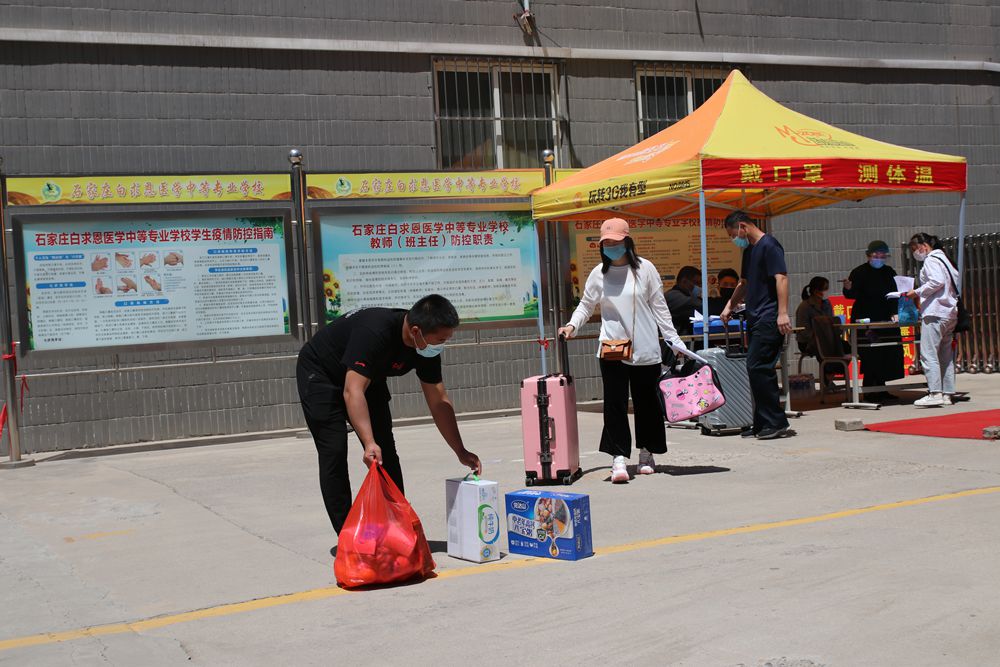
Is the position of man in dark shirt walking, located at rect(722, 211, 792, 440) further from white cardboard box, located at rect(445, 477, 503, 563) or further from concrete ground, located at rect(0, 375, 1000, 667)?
white cardboard box, located at rect(445, 477, 503, 563)

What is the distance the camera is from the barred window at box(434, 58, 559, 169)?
14703mm

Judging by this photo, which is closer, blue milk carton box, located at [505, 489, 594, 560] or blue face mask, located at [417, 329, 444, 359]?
blue face mask, located at [417, 329, 444, 359]

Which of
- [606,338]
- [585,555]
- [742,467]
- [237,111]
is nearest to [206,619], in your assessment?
[585,555]

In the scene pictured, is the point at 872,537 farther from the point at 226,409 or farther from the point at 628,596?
the point at 226,409

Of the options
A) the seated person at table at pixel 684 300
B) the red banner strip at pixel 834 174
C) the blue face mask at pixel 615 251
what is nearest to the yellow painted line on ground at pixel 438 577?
the blue face mask at pixel 615 251

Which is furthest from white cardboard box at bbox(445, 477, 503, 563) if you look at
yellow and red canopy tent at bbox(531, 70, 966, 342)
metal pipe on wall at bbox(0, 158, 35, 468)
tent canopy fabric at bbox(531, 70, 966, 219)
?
metal pipe on wall at bbox(0, 158, 35, 468)

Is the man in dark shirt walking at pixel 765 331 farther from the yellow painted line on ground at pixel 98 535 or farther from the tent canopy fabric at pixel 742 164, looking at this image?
the yellow painted line on ground at pixel 98 535

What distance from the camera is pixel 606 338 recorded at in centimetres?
902

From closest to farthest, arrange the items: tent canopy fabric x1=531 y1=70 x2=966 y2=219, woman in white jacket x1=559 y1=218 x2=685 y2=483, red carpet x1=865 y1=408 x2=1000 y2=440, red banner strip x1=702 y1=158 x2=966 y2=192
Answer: woman in white jacket x1=559 y1=218 x2=685 y2=483
red carpet x1=865 y1=408 x2=1000 y2=440
red banner strip x1=702 y1=158 x2=966 y2=192
tent canopy fabric x1=531 y1=70 x2=966 y2=219

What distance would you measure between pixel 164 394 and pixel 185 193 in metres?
2.22

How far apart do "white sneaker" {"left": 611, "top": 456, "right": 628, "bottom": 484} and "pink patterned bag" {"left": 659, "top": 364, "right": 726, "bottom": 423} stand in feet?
1.87

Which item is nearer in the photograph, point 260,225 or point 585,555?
point 585,555

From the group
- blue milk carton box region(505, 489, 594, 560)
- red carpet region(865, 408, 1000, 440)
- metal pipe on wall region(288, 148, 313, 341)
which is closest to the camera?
blue milk carton box region(505, 489, 594, 560)

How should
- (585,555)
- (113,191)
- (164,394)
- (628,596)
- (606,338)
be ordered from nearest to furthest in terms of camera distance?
(628,596) → (585,555) → (606,338) → (113,191) → (164,394)
